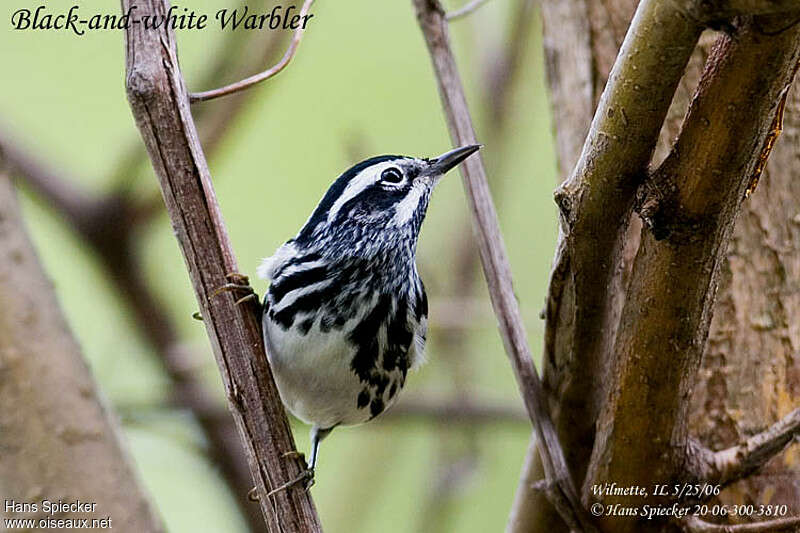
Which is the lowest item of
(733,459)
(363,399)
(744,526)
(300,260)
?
(744,526)

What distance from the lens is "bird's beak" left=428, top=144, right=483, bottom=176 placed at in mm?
2260

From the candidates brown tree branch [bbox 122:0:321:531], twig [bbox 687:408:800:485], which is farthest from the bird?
twig [bbox 687:408:800:485]

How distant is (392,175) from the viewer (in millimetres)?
2654

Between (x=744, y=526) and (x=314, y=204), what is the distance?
8.88 ft

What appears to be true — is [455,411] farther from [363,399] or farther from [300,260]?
[300,260]

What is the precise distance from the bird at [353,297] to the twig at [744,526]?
2.75ft

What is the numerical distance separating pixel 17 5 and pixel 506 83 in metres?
2.03

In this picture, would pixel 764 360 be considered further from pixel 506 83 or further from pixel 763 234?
pixel 506 83

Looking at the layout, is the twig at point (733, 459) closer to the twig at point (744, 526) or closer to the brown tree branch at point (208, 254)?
the twig at point (744, 526)

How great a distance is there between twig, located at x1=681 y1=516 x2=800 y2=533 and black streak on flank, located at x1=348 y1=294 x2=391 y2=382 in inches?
33.9

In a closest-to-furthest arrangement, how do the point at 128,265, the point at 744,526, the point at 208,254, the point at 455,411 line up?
the point at 208,254 < the point at 744,526 < the point at 128,265 < the point at 455,411

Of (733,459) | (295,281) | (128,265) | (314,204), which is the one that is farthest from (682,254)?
(314,204)

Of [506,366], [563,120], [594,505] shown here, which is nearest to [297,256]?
[563,120]

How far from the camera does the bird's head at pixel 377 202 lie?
2555 mm
